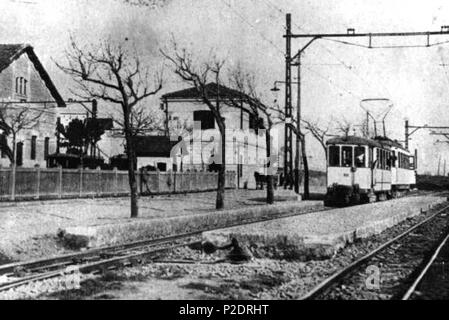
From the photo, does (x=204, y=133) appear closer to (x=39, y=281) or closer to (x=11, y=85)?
(x=11, y=85)

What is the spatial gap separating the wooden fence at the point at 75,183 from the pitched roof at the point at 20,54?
324 inches

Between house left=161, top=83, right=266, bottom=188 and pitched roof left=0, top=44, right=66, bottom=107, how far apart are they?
53.0ft

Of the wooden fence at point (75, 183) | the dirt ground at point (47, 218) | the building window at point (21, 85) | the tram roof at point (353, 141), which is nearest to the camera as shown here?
the dirt ground at point (47, 218)

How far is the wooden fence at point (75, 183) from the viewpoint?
2277 centimetres

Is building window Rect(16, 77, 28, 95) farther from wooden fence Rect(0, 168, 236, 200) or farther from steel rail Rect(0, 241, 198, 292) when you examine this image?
steel rail Rect(0, 241, 198, 292)

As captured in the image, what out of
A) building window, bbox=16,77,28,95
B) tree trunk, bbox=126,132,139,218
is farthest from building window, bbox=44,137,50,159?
tree trunk, bbox=126,132,139,218

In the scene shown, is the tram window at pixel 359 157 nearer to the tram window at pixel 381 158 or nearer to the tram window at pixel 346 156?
the tram window at pixel 346 156

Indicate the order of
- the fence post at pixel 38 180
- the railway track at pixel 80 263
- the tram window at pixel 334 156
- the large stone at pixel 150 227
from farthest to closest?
1. the tram window at pixel 334 156
2. the fence post at pixel 38 180
3. the large stone at pixel 150 227
4. the railway track at pixel 80 263

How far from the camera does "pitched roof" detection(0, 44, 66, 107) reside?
3747cm

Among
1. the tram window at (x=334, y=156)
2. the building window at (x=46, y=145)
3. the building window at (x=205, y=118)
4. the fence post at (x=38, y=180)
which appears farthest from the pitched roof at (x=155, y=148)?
the fence post at (x=38, y=180)

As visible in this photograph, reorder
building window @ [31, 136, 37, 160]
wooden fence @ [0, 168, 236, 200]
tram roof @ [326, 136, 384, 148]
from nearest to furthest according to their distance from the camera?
wooden fence @ [0, 168, 236, 200] < tram roof @ [326, 136, 384, 148] < building window @ [31, 136, 37, 160]

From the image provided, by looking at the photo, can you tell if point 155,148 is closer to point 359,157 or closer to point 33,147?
point 33,147

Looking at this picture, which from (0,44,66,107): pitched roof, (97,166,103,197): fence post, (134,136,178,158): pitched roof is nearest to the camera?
(97,166,103,197): fence post

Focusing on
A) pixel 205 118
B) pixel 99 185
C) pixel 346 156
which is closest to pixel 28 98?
pixel 99 185
